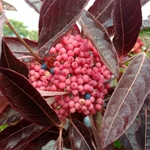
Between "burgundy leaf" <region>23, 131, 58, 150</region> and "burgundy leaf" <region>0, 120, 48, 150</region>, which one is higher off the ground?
"burgundy leaf" <region>0, 120, 48, 150</region>

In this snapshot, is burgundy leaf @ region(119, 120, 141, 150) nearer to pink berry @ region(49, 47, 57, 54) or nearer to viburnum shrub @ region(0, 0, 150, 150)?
viburnum shrub @ region(0, 0, 150, 150)

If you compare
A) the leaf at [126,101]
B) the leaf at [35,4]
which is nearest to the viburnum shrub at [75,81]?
the leaf at [126,101]

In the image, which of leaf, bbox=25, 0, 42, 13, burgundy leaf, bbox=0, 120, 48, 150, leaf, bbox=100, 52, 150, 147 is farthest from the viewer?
leaf, bbox=25, 0, 42, 13

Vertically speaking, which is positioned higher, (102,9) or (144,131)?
(102,9)

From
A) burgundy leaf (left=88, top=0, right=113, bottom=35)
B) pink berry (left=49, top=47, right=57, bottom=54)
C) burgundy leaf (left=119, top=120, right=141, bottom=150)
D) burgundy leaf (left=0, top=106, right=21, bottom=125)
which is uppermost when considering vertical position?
burgundy leaf (left=88, top=0, right=113, bottom=35)

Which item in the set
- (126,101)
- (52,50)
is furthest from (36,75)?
(126,101)

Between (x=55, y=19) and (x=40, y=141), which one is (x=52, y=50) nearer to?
(x=55, y=19)

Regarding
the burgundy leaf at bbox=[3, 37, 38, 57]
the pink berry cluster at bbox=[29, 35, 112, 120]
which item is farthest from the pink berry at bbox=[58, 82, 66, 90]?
the burgundy leaf at bbox=[3, 37, 38, 57]

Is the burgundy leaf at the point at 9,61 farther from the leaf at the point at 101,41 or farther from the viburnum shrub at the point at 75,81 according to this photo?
the leaf at the point at 101,41
